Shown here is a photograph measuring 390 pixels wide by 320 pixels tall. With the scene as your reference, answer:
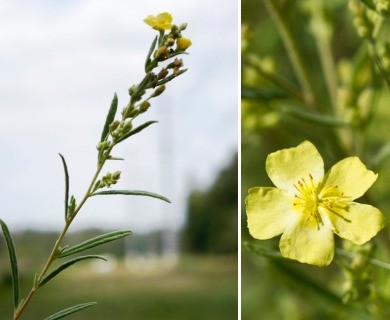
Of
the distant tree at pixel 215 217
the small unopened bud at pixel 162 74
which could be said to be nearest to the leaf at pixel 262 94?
the small unopened bud at pixel 162 74

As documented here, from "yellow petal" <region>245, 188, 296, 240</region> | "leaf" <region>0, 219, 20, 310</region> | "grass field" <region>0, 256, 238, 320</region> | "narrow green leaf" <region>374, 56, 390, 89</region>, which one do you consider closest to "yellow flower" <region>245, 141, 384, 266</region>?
"yellow petal" <region>245, 188, 296, 240</region>

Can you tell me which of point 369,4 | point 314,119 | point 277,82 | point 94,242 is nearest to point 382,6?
point 369,4

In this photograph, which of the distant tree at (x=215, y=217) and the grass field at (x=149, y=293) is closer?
the grass field at (x=149, y=293)

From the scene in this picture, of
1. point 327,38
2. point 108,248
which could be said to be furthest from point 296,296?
point 108,248

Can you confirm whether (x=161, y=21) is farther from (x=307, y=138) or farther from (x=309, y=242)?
(x=307, y=138)

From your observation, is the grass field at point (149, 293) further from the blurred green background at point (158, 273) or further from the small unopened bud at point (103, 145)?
the small unopened bud at point (103, 145)

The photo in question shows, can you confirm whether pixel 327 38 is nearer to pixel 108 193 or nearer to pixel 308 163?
pixel 308 163
